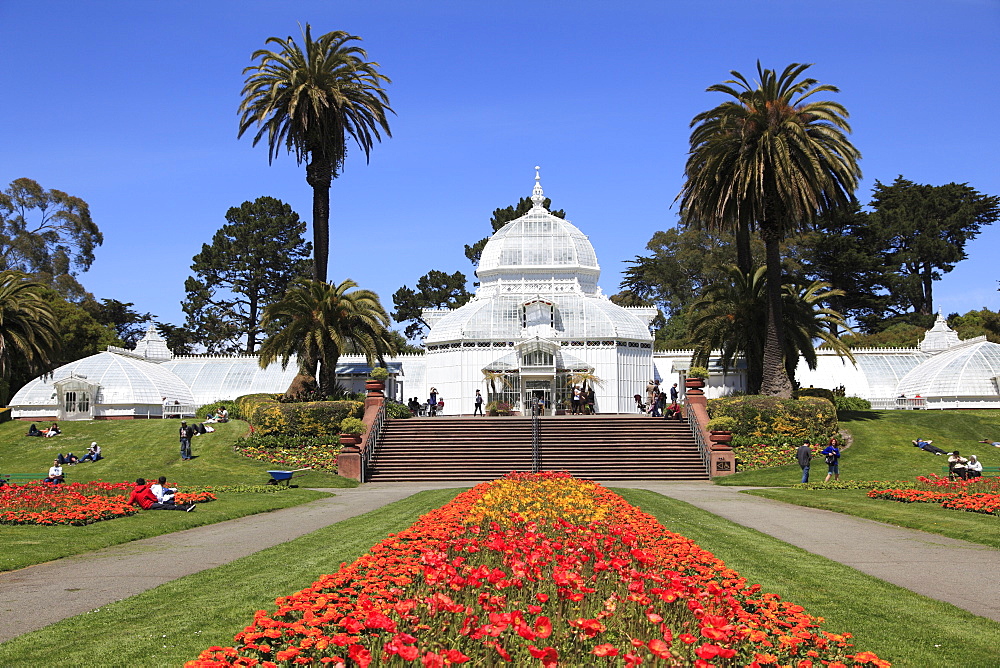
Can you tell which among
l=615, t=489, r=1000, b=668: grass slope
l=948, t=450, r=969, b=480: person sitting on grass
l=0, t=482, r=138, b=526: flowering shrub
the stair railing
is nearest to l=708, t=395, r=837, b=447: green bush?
the stair railing

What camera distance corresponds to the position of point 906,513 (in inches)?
722

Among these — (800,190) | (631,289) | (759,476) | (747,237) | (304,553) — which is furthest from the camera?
(631,289)

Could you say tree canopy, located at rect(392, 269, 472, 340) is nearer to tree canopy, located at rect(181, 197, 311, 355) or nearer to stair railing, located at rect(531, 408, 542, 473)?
tree canopy, located at rect(181, 197, 311, 355)

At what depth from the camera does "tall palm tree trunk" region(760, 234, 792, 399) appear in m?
34.7

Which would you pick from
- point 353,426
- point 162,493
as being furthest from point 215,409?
point 162,493

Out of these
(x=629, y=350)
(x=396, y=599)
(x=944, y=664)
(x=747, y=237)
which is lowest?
(x=944, y=664)

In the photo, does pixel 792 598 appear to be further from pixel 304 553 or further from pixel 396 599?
pixel 304 553

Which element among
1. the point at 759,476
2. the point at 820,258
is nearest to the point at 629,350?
the point at 759,476

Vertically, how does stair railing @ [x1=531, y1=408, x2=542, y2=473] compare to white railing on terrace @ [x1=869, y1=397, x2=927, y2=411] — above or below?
below

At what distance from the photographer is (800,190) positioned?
32719mm

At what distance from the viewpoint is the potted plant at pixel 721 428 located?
3080 centimetres

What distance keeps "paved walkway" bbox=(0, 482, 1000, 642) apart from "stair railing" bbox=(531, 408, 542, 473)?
10.8m

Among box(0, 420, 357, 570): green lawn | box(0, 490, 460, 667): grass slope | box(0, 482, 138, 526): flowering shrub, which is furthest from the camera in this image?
box(0, 482, 138, 526): flowering shrub

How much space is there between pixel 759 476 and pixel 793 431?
4251mm
